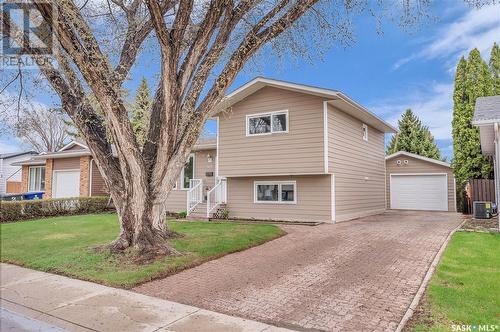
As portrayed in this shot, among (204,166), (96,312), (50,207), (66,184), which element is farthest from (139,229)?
(66,184)

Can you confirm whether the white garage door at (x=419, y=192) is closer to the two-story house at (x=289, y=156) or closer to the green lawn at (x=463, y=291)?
the two-story house at (x=289, y=156)

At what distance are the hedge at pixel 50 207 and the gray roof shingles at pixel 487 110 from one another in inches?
683

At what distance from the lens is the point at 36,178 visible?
24484 millimetres

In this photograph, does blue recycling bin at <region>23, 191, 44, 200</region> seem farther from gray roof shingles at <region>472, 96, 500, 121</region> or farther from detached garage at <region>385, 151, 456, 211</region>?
gray roof shingles at <region>472, 96, 500, 121</region>

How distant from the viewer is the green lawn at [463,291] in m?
4.03

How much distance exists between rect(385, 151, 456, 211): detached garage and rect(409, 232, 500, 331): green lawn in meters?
11.8

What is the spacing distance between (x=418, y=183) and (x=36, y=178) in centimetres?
2515

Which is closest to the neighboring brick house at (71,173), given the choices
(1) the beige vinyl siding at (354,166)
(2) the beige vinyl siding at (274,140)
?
(2) the beige vinyl siding at (274,140)

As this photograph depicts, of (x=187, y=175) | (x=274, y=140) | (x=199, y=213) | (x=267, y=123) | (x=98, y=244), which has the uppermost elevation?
(x=267, y=123)

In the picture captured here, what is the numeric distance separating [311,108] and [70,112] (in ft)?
27.5

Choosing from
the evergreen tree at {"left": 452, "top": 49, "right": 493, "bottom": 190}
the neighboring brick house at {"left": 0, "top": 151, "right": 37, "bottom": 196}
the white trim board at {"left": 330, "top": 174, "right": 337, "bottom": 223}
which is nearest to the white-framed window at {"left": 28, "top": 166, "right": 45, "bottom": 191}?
the neighboring brick house at {"left": 0, "top": 151, "right": 37, "bottom": 196}

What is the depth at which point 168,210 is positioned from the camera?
17.8 meters

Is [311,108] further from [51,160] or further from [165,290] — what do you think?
[51,160]

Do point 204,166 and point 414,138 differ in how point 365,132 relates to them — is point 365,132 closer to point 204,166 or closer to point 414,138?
point 204,166
